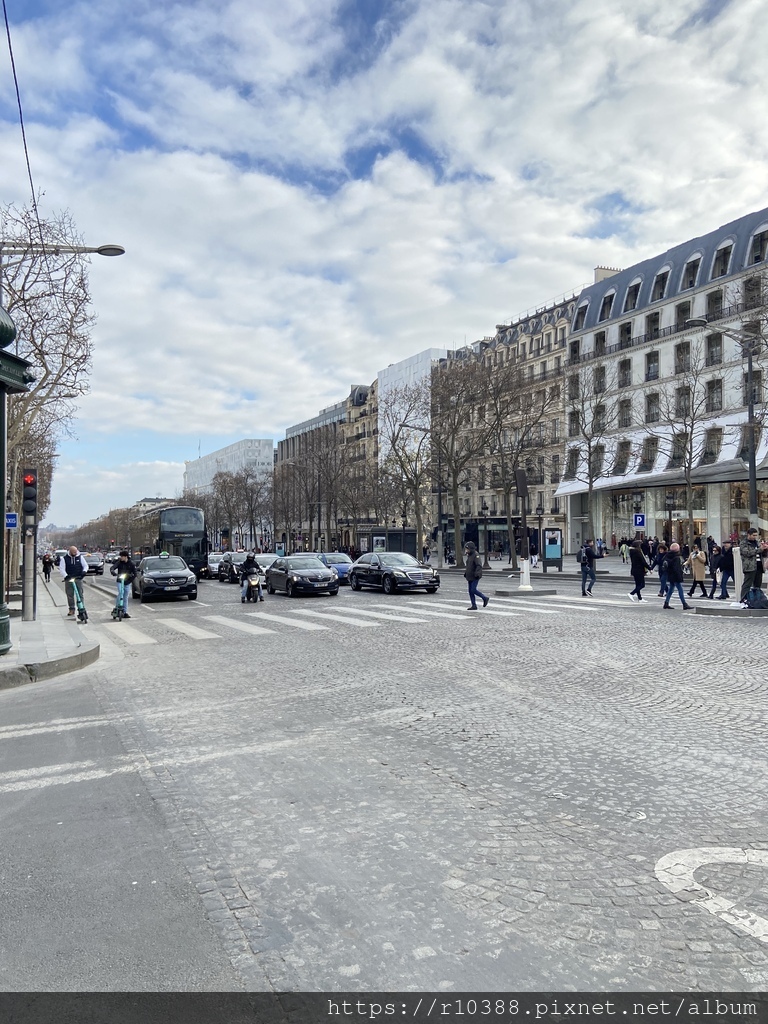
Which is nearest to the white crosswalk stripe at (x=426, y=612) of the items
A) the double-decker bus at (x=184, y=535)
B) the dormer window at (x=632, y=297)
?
the double-decker bus at (x=184, y=535)

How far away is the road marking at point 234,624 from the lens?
15.8 meters

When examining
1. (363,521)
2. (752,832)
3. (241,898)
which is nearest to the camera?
(241,898)

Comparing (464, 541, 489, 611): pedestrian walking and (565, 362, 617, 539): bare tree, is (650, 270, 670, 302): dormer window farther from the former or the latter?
(464, 541, 489, 611): pedestrian walking

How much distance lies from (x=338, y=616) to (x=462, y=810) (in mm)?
13609

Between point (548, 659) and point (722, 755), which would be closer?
point (722, 755)

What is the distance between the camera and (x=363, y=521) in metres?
95.2

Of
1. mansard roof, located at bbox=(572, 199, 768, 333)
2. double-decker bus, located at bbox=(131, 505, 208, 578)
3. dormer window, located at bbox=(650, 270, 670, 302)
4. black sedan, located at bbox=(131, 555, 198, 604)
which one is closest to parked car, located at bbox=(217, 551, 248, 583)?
double-decker bus, located at bbox=(131, 505, 208, 578)

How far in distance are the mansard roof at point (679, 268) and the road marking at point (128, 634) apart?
38.1 metres

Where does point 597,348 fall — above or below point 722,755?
above

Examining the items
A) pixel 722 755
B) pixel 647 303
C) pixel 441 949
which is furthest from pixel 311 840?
pixel 647 303

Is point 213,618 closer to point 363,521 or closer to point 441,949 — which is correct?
point 441,949

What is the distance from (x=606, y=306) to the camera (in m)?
60.3

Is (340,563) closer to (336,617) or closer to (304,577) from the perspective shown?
(304,577)

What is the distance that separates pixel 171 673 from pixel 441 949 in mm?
8221
